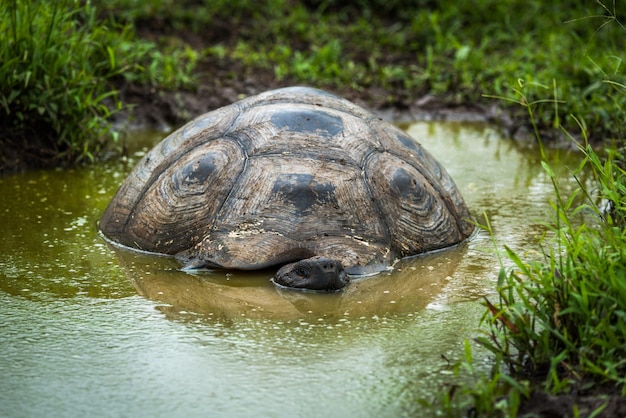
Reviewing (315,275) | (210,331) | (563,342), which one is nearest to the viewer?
(563,342)

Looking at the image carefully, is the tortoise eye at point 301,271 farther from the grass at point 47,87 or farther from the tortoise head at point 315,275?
the grass at point 47,87

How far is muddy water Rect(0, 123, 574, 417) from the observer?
116 inches

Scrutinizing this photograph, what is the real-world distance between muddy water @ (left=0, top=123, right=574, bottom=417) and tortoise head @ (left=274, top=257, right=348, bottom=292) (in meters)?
0.07

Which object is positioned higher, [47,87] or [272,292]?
[47,87]

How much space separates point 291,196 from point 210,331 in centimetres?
94

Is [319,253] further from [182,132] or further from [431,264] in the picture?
[182,132]

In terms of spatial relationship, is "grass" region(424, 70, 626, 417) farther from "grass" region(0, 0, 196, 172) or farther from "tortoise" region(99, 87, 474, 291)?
"grass" region(0, 0, 196, 172)

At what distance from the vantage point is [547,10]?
10.3 meters

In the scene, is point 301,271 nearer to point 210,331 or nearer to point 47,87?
point 210,331

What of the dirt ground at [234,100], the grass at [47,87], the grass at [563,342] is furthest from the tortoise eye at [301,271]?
the dirt ground at [234,100]

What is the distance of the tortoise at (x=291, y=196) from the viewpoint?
420 centimetres

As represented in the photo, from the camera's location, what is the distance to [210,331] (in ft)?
11.6

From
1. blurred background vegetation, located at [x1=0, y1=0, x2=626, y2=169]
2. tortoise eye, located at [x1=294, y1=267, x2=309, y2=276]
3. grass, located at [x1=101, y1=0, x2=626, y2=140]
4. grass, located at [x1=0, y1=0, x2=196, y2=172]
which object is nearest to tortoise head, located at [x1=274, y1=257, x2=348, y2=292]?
tortoise eye, located at [x1=294, y1=267, x2=309, y2=276]

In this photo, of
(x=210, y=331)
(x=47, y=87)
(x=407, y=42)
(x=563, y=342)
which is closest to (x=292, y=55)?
(x=407, y=42)
